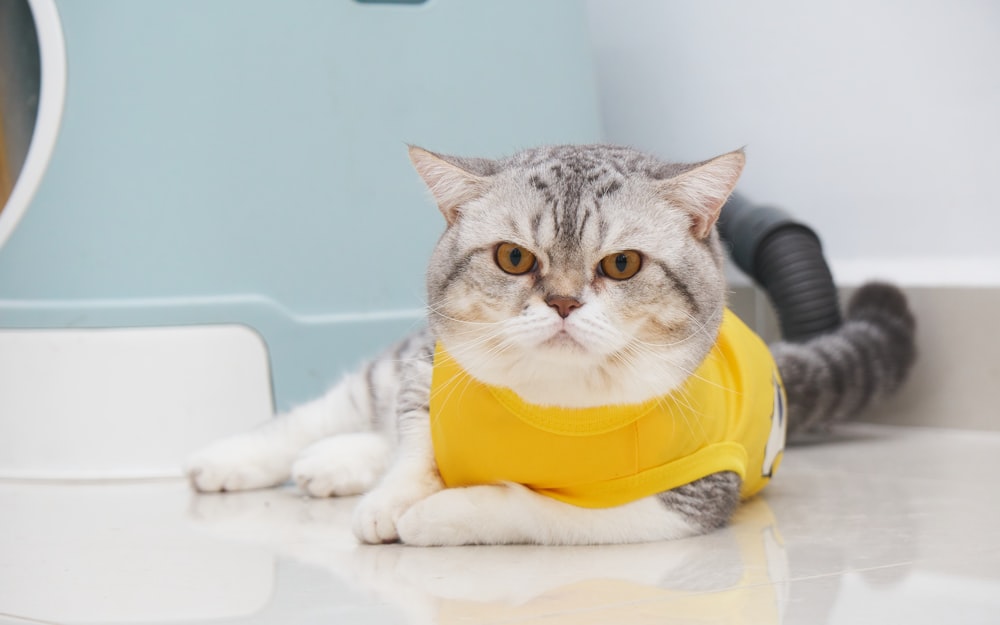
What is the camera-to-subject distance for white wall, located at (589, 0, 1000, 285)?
232cm

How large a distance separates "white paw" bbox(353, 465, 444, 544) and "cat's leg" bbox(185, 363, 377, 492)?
0.45 m

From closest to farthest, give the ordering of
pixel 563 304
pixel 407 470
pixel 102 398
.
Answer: pixel 563 304 < pixel 407 470 < pixel 102 398

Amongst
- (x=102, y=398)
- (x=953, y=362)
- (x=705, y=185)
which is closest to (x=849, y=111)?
(x=953, y=362)

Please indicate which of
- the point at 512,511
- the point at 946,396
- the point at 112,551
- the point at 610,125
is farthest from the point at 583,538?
the point at 610,125

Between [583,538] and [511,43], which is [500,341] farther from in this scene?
[511,43]

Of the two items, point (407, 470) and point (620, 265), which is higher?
point (620, 265)

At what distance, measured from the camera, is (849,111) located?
254cm

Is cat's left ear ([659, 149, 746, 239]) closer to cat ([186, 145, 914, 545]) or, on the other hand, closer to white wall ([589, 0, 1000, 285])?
cat ([186, 145, 914, 545])

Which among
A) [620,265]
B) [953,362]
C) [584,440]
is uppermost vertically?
[620,265]

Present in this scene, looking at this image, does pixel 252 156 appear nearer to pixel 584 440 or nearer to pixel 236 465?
pixel 236 465

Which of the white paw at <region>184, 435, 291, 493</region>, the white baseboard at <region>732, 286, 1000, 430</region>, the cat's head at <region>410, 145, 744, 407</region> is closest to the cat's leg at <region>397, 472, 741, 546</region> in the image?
the cat's head at <region>410, 145, 744, 407</region>

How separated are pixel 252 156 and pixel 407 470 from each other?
2.90 ft

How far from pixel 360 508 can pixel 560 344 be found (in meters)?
0.40

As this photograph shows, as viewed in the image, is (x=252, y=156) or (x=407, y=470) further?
(x=252, y=156)
